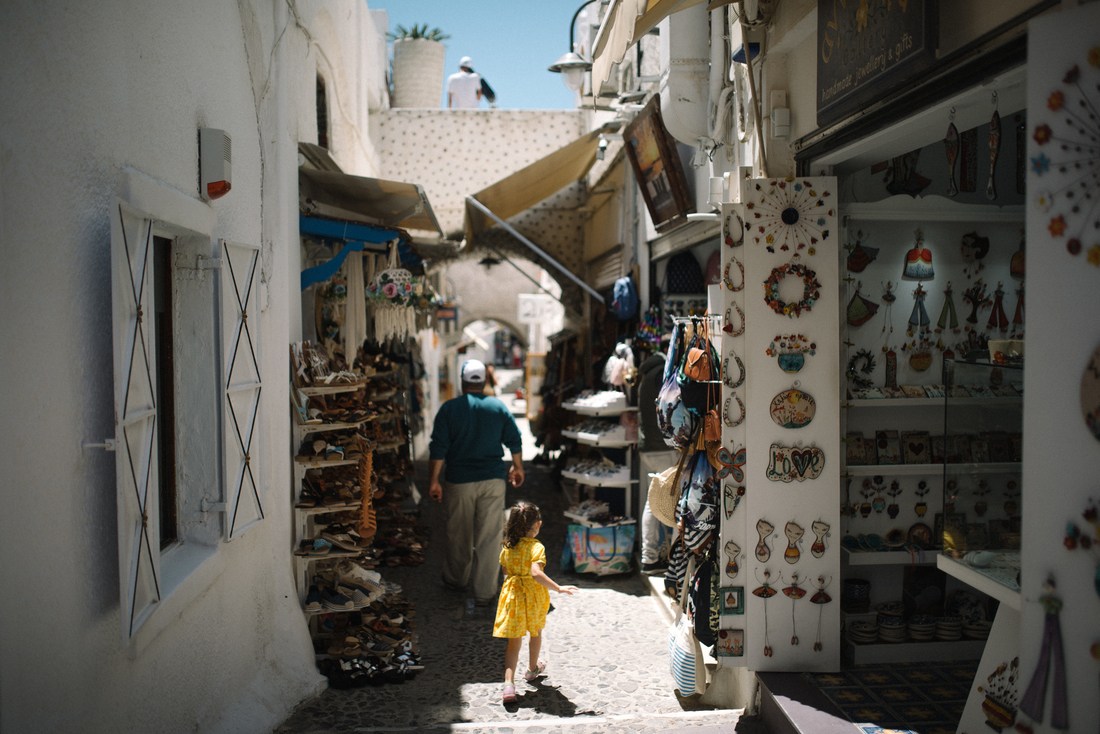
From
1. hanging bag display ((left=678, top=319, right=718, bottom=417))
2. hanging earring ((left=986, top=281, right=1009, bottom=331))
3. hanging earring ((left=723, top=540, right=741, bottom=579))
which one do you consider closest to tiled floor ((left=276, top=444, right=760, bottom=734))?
hanging earring ((left=723, top=540, right=741, bottom=579))

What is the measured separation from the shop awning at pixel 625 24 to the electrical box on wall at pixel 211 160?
1833 millimetres

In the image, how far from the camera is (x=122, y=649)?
2.86 m

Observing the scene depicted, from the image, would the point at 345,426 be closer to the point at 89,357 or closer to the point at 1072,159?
the point at 89,357

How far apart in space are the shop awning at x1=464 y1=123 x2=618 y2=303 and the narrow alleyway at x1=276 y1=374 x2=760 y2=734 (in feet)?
11.6

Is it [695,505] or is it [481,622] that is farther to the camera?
[481,622]

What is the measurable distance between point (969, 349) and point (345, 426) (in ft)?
11.9

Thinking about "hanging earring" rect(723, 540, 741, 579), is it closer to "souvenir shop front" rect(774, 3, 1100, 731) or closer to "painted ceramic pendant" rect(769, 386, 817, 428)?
"souvenir shop front" rect(774, 3, 1100, 731)

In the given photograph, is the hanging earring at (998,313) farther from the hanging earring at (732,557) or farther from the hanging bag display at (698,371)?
the hanging earring at (732,557)

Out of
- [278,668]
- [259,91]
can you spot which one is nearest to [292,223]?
[259,91]

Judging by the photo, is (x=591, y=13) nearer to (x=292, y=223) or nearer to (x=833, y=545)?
(x=292, y=223)

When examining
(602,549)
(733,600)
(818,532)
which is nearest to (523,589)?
(733,600)

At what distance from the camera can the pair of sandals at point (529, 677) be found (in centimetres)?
484

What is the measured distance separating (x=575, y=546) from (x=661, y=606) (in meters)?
1.12

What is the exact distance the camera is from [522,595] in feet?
16.7
